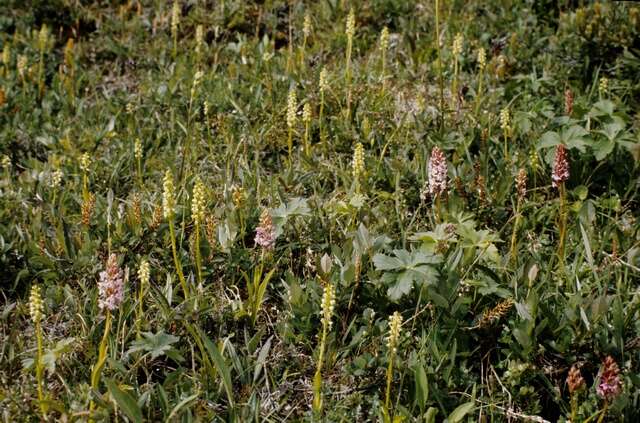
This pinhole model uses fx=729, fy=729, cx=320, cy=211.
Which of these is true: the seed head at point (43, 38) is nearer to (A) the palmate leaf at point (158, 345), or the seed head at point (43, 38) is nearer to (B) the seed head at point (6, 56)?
(B) the seed head at point (6, 56)

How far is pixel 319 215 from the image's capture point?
12.6ft

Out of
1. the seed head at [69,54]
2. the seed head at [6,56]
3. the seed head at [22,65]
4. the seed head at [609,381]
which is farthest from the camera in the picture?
the seed head at [69,54]

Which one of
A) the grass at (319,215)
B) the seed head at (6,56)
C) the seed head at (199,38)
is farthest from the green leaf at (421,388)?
the seed head at (6,56)

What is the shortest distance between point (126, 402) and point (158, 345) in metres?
0.37

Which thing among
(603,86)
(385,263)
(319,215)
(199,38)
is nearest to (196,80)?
(199,38)

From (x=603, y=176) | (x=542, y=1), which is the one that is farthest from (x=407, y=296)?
(x=542, y=1)

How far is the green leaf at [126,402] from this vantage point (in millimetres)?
2643

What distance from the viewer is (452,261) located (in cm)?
323

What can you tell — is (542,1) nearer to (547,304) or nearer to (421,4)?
(421,4)

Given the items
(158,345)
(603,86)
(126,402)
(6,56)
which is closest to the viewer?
(126,402)

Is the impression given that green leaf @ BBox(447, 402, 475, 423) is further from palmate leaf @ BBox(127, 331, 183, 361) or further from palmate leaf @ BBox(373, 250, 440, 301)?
palmate leaf @ BBox(127, 331, 183, 361)

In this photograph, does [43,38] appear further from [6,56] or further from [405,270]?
[405,270]

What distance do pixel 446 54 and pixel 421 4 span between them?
84 centimetres

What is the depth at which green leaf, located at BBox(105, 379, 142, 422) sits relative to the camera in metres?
2.64
